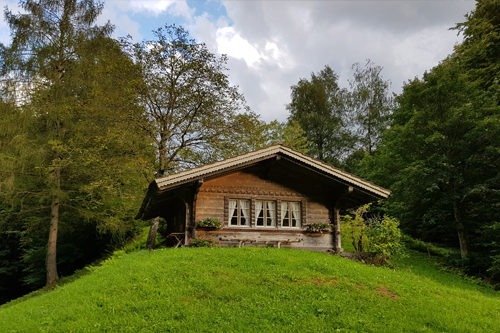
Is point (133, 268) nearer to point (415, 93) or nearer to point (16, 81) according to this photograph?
point (16, 81)

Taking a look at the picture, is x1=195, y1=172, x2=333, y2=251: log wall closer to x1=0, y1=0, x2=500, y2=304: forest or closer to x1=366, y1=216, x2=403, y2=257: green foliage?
x1=366, y1=216, x2=403, y2=257: green foliage

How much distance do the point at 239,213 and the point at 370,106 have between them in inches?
1072

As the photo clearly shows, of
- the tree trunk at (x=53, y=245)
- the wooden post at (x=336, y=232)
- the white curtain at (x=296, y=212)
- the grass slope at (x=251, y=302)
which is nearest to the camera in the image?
the grass slope at (x=251, y=302)

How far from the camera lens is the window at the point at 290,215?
54.2 feet

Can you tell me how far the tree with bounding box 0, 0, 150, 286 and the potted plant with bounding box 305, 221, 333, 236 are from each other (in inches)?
368

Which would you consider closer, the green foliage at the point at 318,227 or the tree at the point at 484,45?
the green foliage at the point at 318,227

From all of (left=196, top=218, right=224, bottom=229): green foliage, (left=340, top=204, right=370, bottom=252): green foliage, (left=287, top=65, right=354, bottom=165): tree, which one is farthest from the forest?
(left=287, top=65, right=354, bottom=165): tree

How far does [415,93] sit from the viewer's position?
21406mm

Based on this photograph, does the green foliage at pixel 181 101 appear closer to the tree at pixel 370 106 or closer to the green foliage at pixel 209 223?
the green foliage at pixel 209 223

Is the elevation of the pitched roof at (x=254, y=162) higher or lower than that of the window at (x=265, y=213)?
higher

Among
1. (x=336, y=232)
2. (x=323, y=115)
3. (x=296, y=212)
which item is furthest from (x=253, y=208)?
(x=323, y=115)

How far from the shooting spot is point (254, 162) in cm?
1537

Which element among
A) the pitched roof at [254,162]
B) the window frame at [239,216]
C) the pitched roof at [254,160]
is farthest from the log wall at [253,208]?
the pitched roof at [254,160]

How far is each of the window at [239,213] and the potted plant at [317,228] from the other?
9.19 feet
